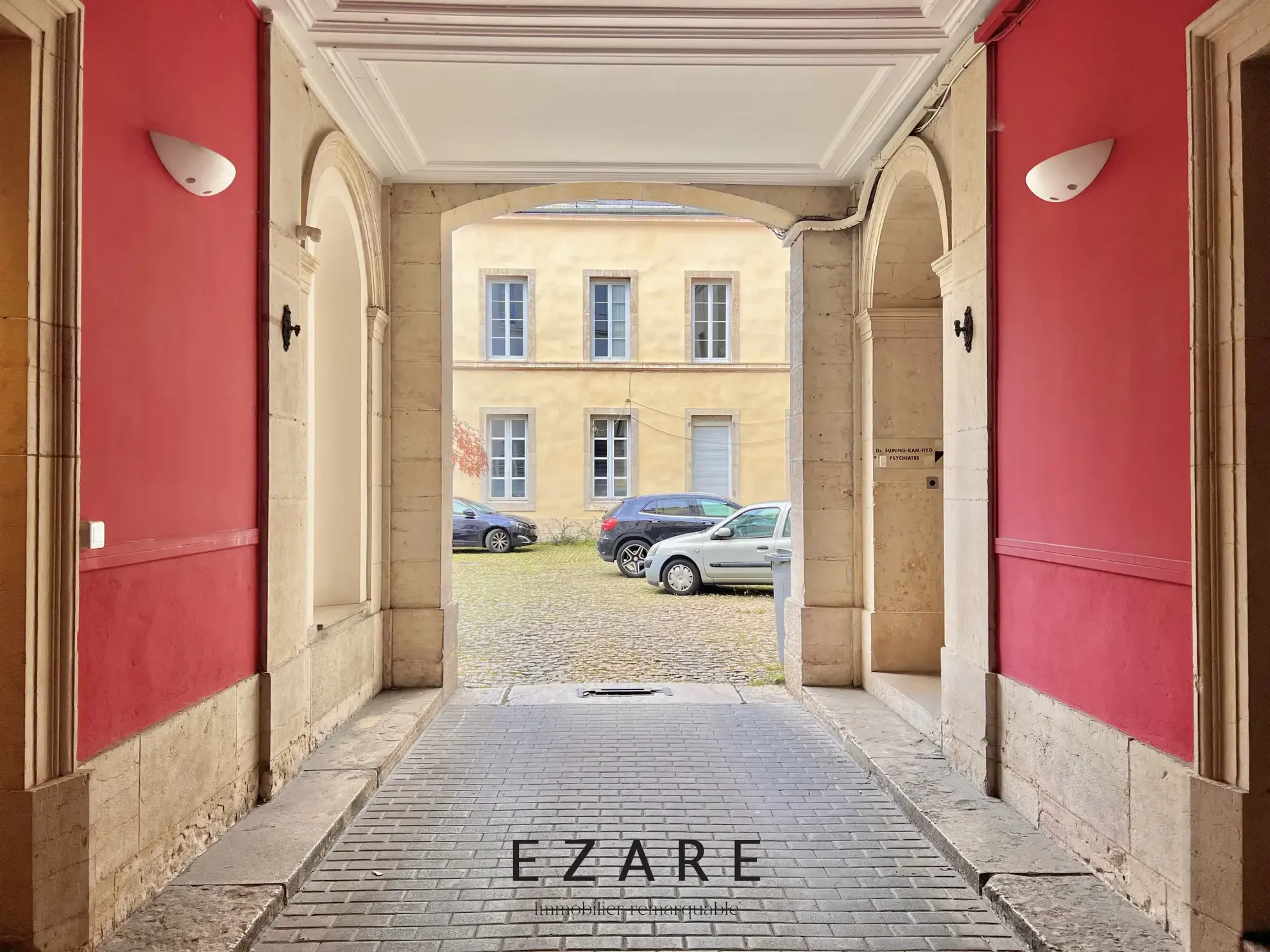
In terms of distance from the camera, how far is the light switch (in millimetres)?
2711

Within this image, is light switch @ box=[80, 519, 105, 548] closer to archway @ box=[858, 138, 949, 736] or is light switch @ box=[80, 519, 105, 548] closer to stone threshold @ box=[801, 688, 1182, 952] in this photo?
stone threshold @ box=[801, 688, 1182, 952]

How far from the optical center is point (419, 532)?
651cm

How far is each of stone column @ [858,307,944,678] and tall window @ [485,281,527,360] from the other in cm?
1381

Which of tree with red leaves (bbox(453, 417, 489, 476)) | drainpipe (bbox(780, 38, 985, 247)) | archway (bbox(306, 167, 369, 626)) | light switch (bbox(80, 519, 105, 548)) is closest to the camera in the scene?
light switch (bbox(80, 519, 105, 548))

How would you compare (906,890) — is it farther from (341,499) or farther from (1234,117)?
(341,499)

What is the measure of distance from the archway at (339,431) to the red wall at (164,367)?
1874 millimetres

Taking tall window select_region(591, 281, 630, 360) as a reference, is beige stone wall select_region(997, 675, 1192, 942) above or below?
below

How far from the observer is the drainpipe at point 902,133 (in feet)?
14.9

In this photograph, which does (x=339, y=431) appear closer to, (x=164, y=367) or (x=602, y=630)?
(x=164, y=367)

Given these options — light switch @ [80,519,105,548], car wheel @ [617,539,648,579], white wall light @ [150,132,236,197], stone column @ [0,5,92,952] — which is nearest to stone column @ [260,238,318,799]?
white wall light @ [150,132,236,197]

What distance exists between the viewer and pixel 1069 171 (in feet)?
11.0

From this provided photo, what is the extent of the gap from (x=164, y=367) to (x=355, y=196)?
2.86 metres

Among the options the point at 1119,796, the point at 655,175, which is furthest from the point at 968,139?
the point at 1119,796

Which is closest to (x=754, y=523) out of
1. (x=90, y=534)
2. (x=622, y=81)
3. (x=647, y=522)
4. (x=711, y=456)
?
(x=647, y=522)
